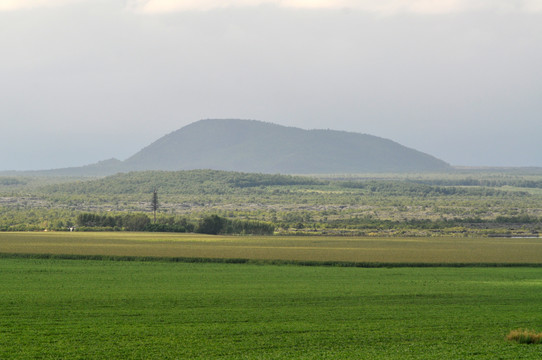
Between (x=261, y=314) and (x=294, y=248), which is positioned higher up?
(x=294, y=248)

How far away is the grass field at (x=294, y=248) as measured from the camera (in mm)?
58219

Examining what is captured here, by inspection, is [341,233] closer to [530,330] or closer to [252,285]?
[252,285]

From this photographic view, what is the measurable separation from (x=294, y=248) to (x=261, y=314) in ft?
116

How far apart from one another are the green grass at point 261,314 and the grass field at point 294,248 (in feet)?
31.9

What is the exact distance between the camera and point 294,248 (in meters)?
66.5

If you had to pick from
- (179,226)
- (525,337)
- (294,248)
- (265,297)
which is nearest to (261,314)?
(265,297)

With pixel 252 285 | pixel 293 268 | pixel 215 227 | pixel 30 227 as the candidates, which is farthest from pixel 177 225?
pixel 252 285

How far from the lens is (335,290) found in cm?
3903

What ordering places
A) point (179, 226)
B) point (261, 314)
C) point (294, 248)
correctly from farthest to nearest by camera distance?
point (179, 226), point (294, 248), point (261, 314)

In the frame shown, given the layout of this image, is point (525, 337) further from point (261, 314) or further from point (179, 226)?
point (179, 226)

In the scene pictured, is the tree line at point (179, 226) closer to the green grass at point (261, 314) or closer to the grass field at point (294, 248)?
the grass field at point (294, 248)

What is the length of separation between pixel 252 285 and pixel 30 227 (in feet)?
217

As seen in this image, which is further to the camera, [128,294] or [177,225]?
[177,225]

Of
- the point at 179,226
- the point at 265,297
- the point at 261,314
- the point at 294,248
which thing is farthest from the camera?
the point at 179,226
